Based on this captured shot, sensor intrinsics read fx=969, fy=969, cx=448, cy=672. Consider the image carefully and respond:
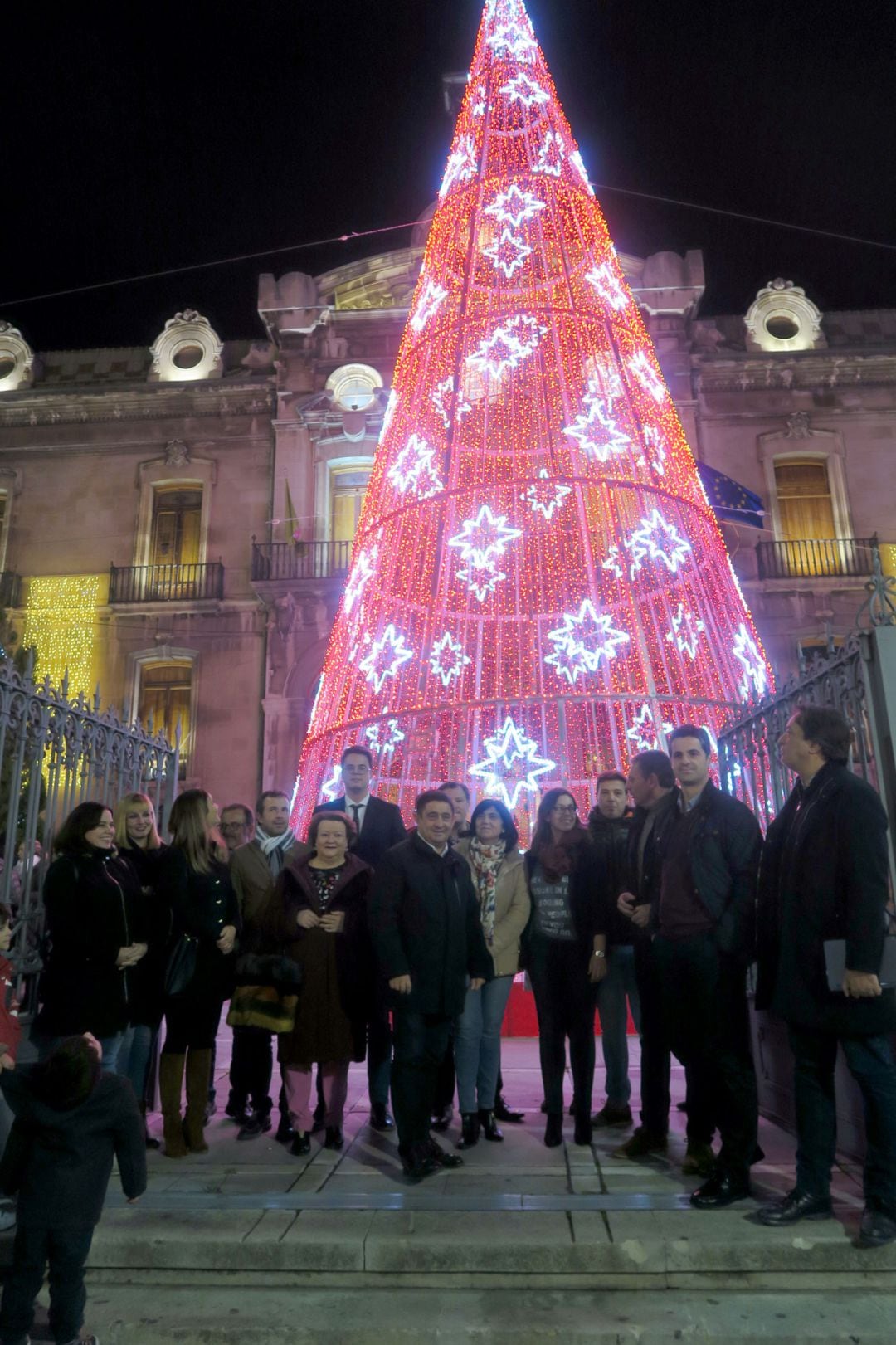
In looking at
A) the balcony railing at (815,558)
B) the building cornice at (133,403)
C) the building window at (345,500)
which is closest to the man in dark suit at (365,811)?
the building window at (345,500)

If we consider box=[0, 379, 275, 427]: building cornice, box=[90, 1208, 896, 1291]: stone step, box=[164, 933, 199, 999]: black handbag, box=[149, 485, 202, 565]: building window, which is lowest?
box=[90, 1208, 896, 1291]: stone step

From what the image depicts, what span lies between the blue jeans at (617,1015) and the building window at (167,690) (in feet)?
37.6

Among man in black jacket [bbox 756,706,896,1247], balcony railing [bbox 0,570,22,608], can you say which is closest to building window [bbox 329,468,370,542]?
balcony railing [bbox 0,570,22,608]

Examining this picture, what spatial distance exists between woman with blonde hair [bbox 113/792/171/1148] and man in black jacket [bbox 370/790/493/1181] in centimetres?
94

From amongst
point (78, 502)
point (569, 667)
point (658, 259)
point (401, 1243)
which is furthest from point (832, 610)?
point (401, 1243)

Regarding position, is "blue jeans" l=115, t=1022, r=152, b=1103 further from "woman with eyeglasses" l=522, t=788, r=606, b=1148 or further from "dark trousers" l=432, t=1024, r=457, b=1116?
"woman with eyeglasses" l=522, t=788, r=606, b=1148

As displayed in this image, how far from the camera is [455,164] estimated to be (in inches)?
282

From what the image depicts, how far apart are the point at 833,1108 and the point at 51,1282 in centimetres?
231

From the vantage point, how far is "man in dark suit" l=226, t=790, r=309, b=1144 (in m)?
4.11

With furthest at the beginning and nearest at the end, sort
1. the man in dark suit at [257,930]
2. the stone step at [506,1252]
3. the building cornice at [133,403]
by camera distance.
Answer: the building cornice at [133,403]
the man in dark suit at [257,930]
the stone step at [506,1252]

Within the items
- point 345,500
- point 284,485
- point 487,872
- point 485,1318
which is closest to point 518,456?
point 487,872

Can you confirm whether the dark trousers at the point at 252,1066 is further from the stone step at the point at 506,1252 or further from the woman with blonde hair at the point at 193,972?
the stone step at the point at 506,1252

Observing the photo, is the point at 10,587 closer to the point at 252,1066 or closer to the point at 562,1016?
the point at 252,1066

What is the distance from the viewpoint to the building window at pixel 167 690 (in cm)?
1505
